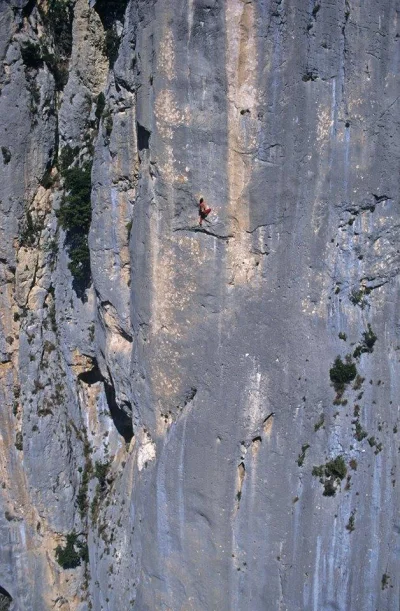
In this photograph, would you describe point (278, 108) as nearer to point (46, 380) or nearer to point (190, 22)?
point (190, 22)

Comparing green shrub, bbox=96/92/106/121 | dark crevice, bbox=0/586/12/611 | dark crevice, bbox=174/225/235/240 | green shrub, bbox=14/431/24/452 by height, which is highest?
green shrub, bbox=96/92/106/121

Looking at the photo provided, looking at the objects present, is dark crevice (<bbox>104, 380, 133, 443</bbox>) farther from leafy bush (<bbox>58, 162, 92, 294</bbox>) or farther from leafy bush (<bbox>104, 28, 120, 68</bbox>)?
leafy bush (<bbox>104, 28, 120, 68</bbox>)

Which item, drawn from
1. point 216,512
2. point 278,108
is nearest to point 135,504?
point 216,512

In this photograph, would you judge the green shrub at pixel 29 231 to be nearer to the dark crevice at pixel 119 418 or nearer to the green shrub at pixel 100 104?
the green shrub at pixel 100 104

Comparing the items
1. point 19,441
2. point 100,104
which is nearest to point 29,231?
point 100,104

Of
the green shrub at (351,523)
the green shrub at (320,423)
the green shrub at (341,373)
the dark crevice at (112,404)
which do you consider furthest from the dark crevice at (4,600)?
the green shrub at (341,373)

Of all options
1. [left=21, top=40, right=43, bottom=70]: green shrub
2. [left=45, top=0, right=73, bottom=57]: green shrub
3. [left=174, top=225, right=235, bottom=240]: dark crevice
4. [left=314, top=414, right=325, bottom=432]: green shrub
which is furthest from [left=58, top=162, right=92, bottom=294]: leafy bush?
[left=314, top=414, right=325, bottom=432]: green shrub

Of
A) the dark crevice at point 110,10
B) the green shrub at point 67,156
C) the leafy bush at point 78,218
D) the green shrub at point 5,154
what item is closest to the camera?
the dark crevice at point 110,10
